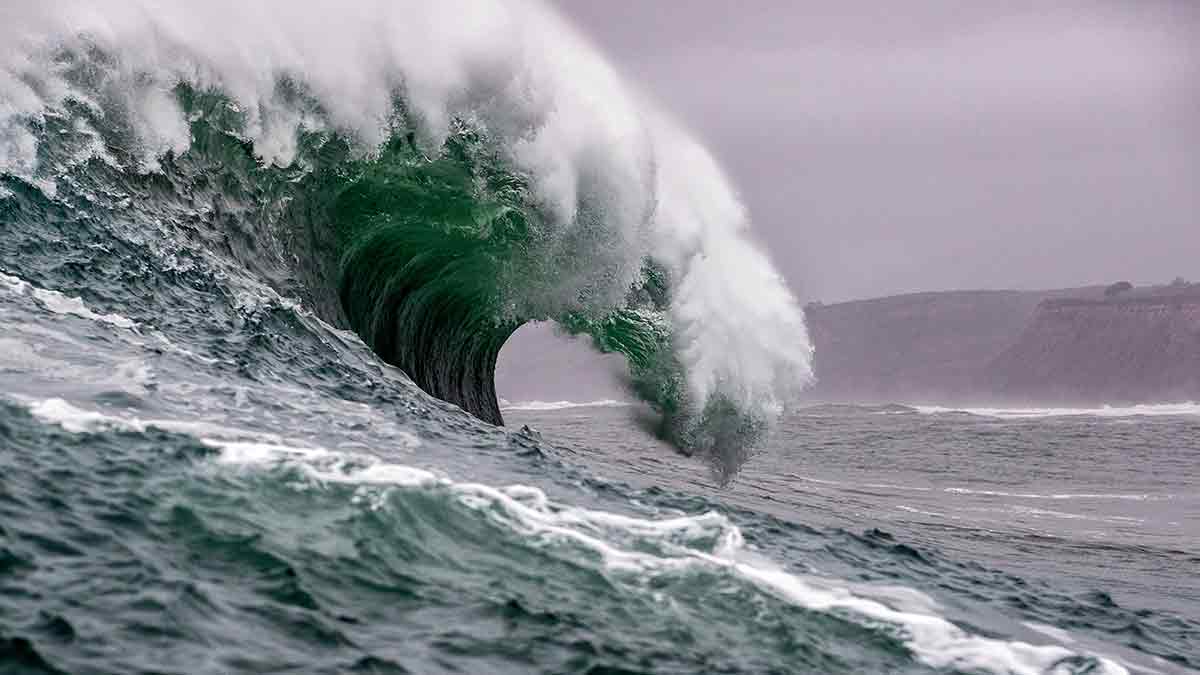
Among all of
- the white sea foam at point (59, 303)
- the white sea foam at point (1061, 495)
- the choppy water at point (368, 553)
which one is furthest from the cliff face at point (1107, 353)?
the white sea foam at point (59, 303)

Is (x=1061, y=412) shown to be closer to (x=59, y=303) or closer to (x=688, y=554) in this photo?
(x=59, y=303)

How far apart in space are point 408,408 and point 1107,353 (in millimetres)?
138951

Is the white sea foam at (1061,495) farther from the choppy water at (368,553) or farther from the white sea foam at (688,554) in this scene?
the white sea foam at (688,554)

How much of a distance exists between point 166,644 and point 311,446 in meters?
2.51

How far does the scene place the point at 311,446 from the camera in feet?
22.8

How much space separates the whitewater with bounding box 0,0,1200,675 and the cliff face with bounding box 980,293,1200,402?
4620 inches

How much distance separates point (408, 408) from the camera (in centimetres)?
913

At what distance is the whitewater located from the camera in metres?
5.26

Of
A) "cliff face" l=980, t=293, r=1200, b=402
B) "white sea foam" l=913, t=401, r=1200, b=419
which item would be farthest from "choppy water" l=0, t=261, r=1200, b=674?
"cliff face" l=980, t=293, r=1200, b=402

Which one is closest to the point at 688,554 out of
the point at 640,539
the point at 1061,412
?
the point at 640,539

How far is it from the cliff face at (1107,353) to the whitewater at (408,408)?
117 metres

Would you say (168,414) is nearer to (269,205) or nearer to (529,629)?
(529,629)

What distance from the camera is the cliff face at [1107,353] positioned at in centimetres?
12912

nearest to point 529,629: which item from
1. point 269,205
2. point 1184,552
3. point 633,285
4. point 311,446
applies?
point 311,446
